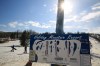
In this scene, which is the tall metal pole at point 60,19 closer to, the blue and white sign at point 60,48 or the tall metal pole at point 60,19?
the tall metal pole at point 60,19

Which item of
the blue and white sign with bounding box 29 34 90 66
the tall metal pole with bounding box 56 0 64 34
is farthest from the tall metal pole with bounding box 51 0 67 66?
the blue and white sign with bounding box 29 34 90 66

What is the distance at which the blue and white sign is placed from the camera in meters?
6.64

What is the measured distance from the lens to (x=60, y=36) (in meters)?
7.19

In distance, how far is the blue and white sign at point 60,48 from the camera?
6.64 m

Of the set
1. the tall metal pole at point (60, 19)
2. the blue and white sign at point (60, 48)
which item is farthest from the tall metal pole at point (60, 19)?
the blue and white sign at point (60, 48)

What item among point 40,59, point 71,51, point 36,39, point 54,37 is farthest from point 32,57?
point 71,51

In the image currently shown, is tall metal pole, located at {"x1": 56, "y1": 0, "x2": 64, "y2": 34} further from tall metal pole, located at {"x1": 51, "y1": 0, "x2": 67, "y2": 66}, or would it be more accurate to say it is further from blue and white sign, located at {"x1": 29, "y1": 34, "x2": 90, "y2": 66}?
blue and white sign, located at {"x1": 29, "y1": 34, "x2": 90, "y2": 66}

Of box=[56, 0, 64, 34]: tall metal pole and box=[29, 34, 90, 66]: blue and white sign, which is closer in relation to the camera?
box=[29, 34, 90, 66]: blue and white sign

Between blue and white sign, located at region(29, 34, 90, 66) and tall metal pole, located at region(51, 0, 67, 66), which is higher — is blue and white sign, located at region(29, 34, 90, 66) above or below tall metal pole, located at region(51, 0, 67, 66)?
below

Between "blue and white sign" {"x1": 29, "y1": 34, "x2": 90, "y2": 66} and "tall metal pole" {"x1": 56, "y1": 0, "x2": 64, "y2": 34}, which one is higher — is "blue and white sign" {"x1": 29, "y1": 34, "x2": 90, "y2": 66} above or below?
below

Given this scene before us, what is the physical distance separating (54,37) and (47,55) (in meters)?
1.06

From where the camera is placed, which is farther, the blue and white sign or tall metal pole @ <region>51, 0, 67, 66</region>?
tall metal pole @ <region>51, 0, 67, 66</region>

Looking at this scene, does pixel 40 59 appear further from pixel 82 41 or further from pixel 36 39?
pixel 82 41

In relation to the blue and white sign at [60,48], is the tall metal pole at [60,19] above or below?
above
